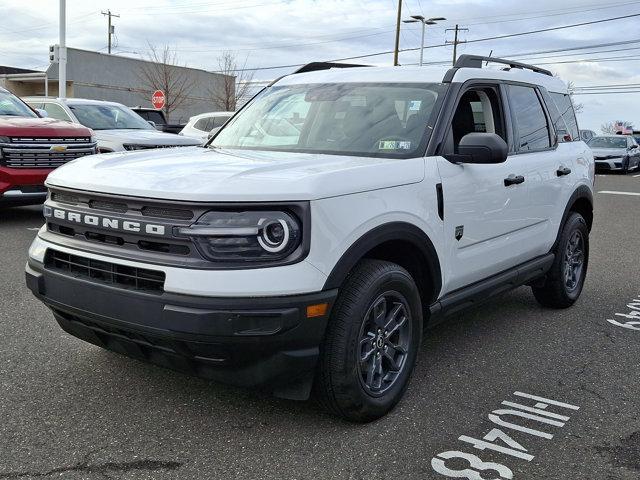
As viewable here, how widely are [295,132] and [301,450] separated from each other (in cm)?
206

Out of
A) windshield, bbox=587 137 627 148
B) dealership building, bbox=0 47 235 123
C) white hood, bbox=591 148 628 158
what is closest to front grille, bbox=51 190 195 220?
white hood, bbox=591 148 628 158

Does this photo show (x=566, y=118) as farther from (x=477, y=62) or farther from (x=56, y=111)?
(x=56, y=111)

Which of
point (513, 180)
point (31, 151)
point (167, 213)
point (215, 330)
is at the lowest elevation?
point (215, 330)

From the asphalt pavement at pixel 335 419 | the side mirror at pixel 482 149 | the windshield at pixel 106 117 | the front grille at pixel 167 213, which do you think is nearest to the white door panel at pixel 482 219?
the side mirror at pixel 482 149

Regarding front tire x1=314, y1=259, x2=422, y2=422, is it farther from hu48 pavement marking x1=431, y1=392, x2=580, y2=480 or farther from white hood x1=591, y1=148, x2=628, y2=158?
white hood x1=591, y1=148, x2=628, y2=158

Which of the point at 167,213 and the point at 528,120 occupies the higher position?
the point at 528,120

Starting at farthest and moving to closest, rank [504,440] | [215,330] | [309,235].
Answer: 1. [504,440]
2. [309,235]
3. [215,330]

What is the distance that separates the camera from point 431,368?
436 centimetres

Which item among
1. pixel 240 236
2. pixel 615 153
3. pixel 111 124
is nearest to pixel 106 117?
pixel 111 124

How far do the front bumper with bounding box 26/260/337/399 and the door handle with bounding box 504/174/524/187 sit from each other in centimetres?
188

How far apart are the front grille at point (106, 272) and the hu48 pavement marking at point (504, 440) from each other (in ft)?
4.95

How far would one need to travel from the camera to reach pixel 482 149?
387 centimetres

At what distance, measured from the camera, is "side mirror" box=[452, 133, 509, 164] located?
3859 millimetres

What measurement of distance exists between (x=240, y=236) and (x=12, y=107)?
8550mm
